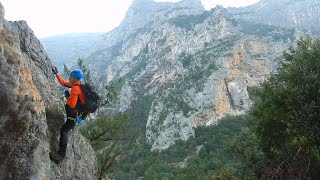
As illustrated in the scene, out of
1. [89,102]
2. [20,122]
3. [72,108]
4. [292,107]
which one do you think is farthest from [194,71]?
[20,122]

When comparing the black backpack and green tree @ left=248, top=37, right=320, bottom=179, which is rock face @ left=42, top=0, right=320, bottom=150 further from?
the black backpack

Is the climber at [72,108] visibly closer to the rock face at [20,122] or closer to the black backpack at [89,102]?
the black backpack at [89,102]

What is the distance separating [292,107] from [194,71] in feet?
281

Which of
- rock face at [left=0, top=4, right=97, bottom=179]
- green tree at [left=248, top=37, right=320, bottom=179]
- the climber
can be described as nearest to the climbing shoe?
the climber

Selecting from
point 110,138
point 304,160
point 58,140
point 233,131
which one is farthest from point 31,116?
point 233,131

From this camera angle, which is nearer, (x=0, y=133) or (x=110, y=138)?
(x=0, y=133)

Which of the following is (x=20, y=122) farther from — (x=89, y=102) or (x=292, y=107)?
(x=292, y=107)

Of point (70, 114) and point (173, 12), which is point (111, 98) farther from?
point (173, 12)

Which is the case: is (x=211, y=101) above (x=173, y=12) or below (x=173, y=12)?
below

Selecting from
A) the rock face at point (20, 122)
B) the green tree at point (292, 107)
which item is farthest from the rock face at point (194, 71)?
the rock face at point (20, 122)

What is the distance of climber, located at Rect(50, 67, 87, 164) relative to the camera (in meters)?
7.07

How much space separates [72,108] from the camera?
7.11 m

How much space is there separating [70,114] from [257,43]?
363 feet

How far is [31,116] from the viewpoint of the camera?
6031mm
